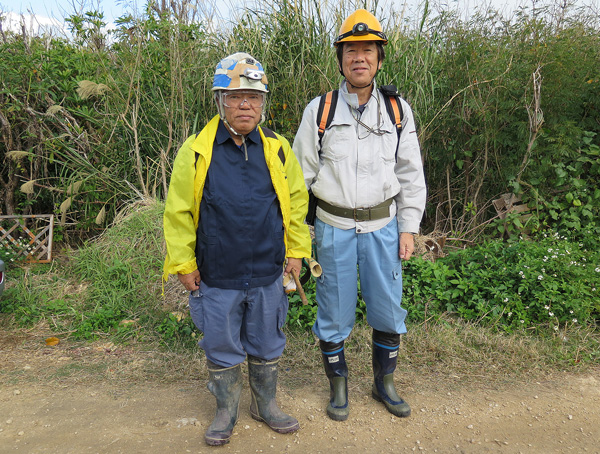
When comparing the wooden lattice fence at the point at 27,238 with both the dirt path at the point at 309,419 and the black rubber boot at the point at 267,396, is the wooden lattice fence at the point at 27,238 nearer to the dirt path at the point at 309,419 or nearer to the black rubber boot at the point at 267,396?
the dirt path at the point at 309,419

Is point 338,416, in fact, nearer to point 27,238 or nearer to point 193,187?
point 193,187

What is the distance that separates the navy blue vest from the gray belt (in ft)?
1.24

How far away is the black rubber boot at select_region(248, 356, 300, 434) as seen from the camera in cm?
285

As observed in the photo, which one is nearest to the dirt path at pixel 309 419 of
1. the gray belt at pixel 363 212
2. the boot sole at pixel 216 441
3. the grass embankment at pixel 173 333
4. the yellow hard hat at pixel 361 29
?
the boot sole at pixel 216 441

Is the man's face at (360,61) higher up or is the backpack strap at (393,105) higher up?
Answer: the man's face at (360,61)

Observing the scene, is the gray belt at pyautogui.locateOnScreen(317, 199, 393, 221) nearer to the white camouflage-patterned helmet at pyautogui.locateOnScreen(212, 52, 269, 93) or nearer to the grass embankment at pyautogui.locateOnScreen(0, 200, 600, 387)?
the white camouflage-patterned helmet at pyautogui.locateOnScreen(212, 52, 269, 93)

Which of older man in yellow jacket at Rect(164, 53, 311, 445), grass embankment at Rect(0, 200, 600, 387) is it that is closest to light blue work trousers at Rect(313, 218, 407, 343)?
older man in yellow jacket at Rect(164, 53, 311, 445)

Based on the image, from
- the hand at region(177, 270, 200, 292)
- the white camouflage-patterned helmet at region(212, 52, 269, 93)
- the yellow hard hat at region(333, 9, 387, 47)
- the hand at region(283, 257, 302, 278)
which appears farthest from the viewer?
the hand at region(283, 257, 302, 278)

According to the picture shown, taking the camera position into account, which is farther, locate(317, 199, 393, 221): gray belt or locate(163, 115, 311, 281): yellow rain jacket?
locate(317, 199, 393, 221): gray belt

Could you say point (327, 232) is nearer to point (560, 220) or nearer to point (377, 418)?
point (377, 418)

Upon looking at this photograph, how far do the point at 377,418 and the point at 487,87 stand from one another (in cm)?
343

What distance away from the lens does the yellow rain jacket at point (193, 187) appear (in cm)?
247

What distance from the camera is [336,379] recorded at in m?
3.08

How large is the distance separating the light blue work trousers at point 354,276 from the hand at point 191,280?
73cm
